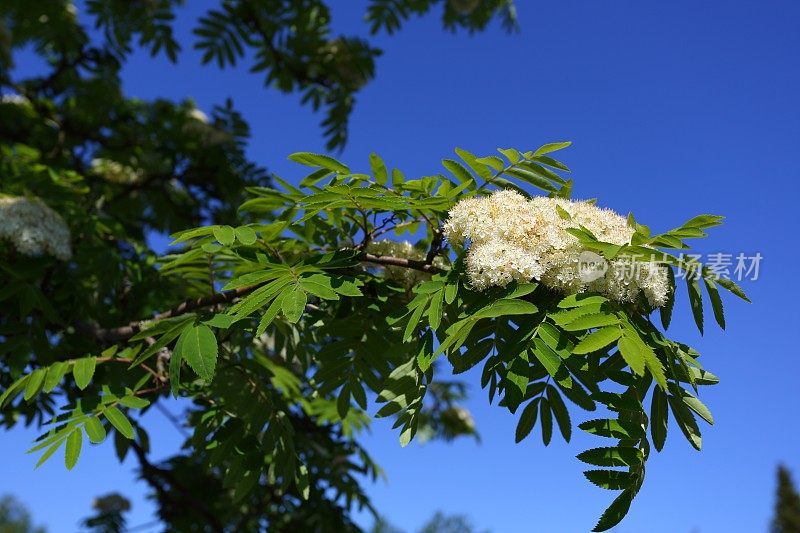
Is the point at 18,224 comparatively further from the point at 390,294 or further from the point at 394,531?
the point at 394,531

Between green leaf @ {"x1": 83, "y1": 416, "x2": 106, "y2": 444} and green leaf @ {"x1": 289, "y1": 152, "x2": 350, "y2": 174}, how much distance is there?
1.09 m

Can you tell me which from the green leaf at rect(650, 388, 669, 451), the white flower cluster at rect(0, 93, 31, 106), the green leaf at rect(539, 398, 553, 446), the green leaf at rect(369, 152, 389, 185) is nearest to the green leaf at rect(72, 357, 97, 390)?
the green leaf at rect(369, 152, 389, 185)

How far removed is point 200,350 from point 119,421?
0.52m

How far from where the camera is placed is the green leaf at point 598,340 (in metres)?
1.77

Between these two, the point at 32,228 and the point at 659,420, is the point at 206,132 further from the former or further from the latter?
the point at 659,420

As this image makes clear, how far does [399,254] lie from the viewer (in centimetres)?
266

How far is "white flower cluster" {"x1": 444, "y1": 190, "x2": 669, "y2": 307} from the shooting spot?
203 centimetres

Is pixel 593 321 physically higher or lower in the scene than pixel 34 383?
lower

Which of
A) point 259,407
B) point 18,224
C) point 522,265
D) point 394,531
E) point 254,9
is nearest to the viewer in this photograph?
point 522,265

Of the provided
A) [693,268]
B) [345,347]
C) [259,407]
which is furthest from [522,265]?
[259,407]

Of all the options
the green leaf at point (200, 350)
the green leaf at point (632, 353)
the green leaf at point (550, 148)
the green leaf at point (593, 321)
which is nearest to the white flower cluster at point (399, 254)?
the green leaf at point (550, 148)

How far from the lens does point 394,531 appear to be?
84.9ft

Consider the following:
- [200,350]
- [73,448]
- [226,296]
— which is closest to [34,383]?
[73,448]

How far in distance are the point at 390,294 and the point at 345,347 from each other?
0.27m
